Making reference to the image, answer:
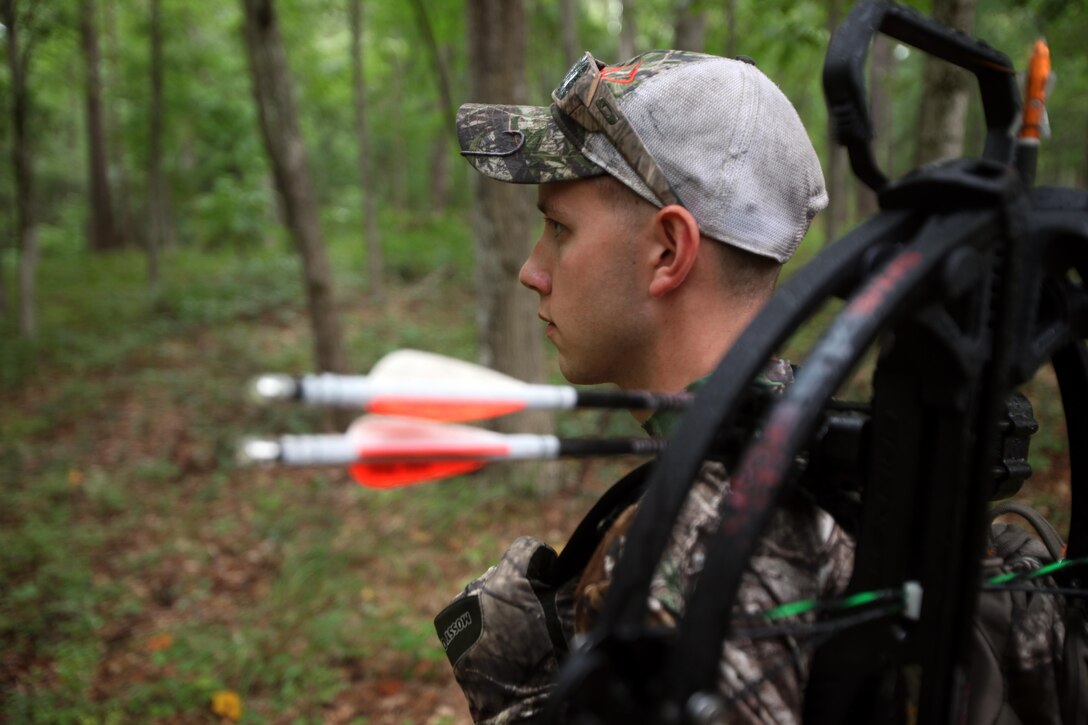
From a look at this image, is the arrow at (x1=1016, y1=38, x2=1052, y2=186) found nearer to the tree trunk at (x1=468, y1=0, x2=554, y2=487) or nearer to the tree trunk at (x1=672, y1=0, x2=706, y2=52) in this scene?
the tree trunk at (x1=468, y1=0, x2=554, y2=487)

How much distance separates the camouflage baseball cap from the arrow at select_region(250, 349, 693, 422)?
601 millimetres

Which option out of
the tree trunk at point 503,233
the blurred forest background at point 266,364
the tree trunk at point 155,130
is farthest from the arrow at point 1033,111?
the tree trunk at point 155,130

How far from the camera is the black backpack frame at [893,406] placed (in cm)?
86

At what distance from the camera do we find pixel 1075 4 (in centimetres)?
662

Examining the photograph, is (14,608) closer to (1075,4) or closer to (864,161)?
(864,161)

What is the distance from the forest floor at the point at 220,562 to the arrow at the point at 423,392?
154 inches

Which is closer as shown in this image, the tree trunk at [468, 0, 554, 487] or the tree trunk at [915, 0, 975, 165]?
the tree trunk at [915, 0, 975, 165]

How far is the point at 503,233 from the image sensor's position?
6.33m

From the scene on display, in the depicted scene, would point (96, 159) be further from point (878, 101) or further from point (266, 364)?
point (878, 101)

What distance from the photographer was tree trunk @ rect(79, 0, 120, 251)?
16547 mm

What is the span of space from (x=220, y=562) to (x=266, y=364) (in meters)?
5.05

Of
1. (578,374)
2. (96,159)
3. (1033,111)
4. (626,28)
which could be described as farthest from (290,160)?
(96,159)

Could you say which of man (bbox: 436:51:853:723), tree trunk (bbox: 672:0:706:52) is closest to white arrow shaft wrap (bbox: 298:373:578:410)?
man (bbox: 436:51:853:723)

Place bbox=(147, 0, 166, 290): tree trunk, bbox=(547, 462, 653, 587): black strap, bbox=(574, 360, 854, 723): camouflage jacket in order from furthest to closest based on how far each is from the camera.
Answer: bbox=(147, 0, 166, 290): tree trunk
bbox=(547, 462, 653, 587): black strap
bbox=(574, 360, 854, 723): camouflage jacket
